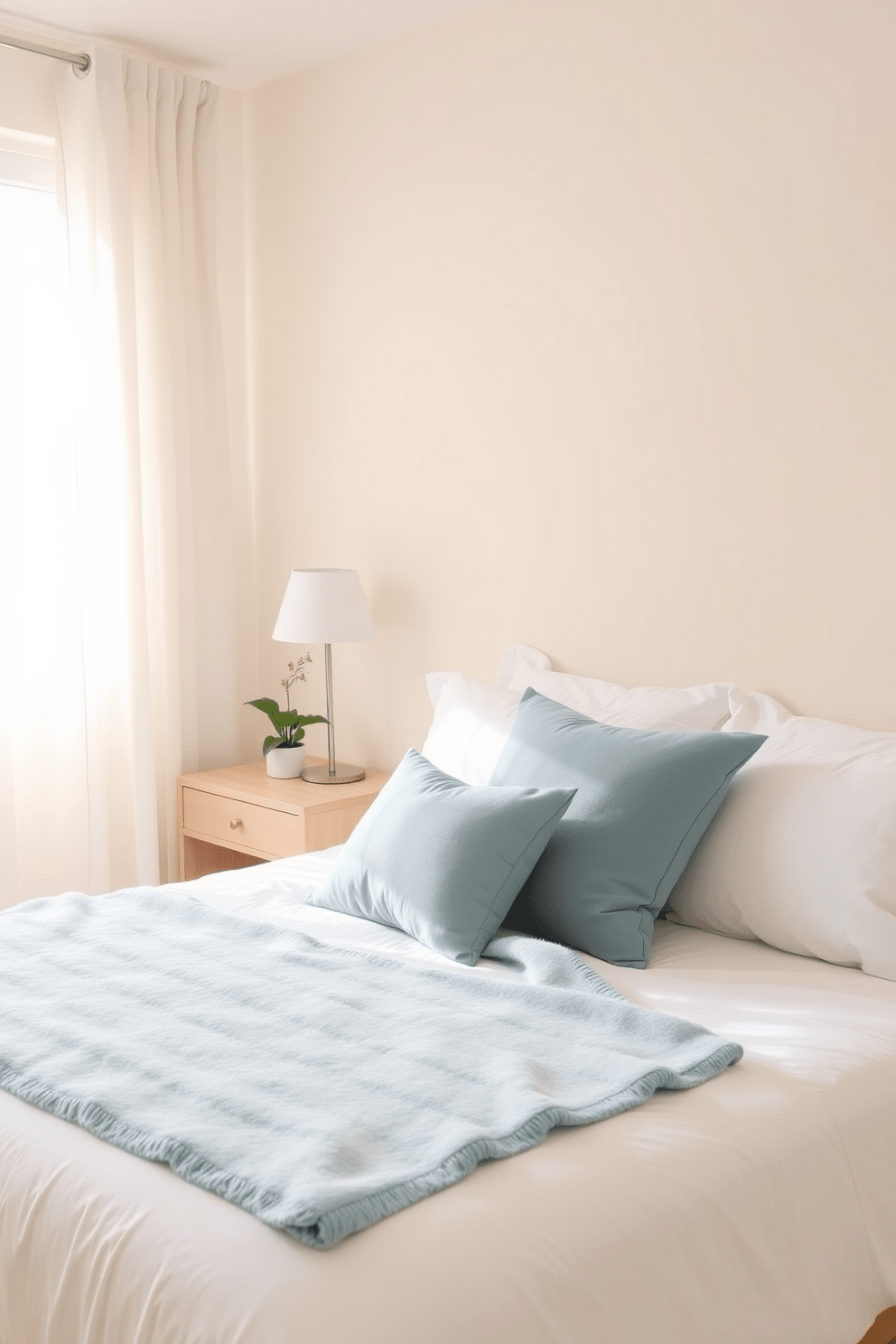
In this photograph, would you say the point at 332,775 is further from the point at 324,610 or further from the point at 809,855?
the point at 809,855

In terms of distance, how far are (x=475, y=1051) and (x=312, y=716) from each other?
6.64ft

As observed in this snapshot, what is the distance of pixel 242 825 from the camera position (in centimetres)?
358

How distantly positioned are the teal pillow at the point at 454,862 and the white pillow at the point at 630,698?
43 cm

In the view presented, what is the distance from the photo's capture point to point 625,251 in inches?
119

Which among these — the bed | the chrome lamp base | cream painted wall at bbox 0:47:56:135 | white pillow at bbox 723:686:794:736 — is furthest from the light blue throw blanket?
cream painted wall at bbox 0:47:56:135

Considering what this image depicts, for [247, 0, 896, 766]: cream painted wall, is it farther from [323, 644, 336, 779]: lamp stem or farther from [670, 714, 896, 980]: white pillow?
[670, 714, 896, 980]: white pillow

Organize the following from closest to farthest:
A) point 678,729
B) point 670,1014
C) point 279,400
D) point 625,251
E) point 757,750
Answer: point 670,1014 < point 757,750 < point 678,729 < point 625,251 < point 279,400

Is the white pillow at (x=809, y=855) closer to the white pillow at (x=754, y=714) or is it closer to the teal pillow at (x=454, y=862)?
the white pillow at (x=754, y=714)

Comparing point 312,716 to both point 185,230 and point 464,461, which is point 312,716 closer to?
point 464,461

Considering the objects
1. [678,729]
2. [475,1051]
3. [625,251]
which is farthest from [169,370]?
[475,1051]

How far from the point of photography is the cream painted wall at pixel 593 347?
265cm

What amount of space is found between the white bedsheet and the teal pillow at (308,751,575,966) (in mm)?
558

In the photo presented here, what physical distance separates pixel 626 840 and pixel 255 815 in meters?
1.46

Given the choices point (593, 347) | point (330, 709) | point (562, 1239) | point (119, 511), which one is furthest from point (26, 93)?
point (562, 1239)
